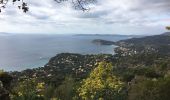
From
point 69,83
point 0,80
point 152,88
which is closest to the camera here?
point 0,80

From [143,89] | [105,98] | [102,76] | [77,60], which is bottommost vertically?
[77,60]

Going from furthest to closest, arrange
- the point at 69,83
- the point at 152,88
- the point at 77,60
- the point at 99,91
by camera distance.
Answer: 1. the point at 77,60
2. the point at 69,83
3. the point at 152,88
4. the point at 99,91

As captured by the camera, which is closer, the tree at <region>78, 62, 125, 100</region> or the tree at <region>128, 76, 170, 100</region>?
the tree at <region>78, 62, 125, 100</region>

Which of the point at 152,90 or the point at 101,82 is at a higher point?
the point at 101,82

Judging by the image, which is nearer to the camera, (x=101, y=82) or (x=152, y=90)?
(x=101, y=82)

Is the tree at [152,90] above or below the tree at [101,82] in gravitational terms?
below

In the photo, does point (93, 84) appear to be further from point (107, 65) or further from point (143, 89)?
point (143, 89)

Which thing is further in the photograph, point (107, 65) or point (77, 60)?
point (77, 60)

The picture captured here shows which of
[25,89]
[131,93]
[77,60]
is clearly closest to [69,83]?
[131,93]

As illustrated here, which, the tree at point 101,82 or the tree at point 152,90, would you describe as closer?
the tree at point 101,82

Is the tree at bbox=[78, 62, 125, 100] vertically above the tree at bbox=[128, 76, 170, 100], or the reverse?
the tree at bbox=[78, 62, 125, 100]

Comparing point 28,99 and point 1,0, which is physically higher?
point 1,0
